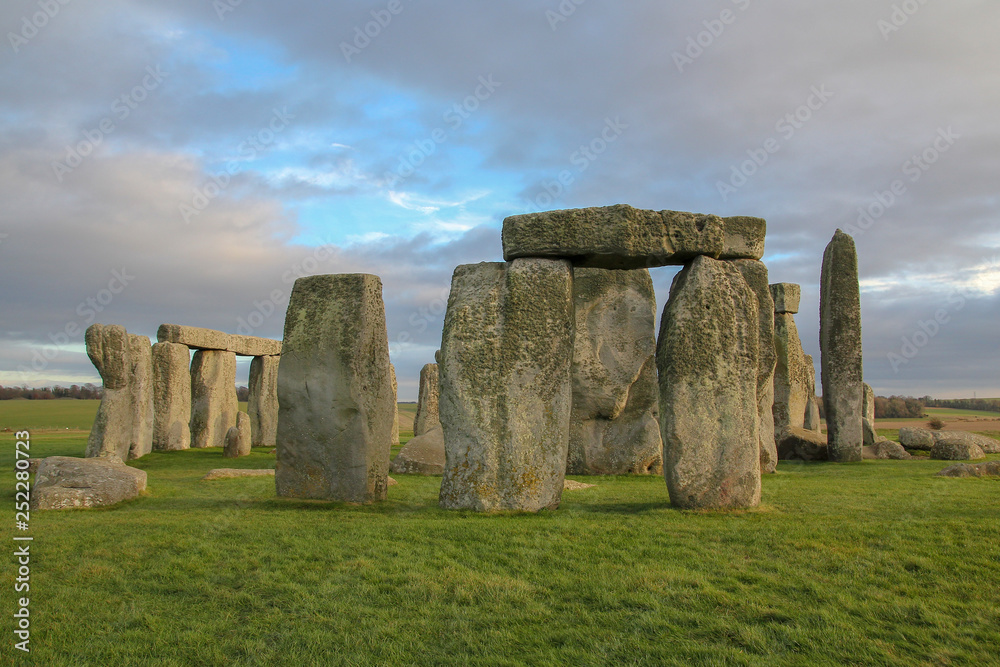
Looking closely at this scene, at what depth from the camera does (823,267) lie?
677 inches

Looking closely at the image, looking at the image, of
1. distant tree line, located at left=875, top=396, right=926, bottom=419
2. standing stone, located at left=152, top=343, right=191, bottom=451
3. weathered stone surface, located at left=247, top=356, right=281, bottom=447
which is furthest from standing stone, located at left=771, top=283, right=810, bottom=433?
distant tree line, located at left=875, top=396, right=926, bottom=419

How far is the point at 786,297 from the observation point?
771 inches

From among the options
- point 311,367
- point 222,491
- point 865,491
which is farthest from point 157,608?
point 865,491

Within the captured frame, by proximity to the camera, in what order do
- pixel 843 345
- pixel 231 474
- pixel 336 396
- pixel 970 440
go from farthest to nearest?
1. pixel 843 345
2. pixel 970 440
3. pixel 231 474
4. pixel 336 396

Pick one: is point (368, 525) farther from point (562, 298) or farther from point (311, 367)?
point (562, 298)

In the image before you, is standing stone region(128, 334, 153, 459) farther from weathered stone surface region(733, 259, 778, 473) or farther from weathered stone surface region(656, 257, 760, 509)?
weathered stone surface region(733, 259, 778, 473)

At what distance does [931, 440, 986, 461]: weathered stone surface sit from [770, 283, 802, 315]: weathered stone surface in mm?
5142

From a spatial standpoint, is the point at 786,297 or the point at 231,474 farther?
the point at 786,297

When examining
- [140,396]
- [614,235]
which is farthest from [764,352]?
[140,396]

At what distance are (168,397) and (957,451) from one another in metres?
19.7

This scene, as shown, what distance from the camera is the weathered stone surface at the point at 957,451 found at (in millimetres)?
15688

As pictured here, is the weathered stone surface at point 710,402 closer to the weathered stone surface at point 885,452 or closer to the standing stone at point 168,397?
the weathered stone surface at point 885,452

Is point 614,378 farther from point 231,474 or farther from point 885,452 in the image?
point 885,452

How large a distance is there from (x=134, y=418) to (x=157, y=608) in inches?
478
